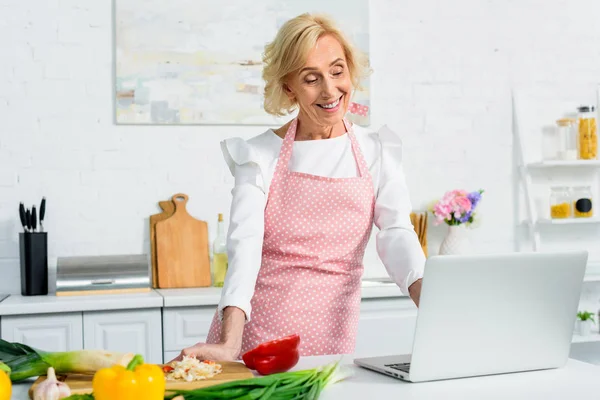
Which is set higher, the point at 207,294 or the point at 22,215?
the point at 22,215

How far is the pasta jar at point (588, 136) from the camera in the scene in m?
4.03

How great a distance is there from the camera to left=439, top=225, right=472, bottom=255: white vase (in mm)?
3842

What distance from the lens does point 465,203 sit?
149 inches

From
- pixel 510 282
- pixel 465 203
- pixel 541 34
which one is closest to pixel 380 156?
pixel 510 282

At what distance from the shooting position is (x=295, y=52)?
218 cm

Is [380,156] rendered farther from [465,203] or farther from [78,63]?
[78,63]

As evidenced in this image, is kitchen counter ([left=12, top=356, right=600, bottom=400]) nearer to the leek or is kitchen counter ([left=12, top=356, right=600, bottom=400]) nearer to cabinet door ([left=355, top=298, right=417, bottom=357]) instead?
the leek

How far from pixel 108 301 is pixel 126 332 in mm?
148

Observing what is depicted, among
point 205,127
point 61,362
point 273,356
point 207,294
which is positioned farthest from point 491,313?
point 205,127

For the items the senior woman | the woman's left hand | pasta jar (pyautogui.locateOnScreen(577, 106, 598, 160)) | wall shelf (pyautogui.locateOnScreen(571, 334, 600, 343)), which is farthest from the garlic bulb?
Result: pasta jar (pyautogui.locateOnScreen(577, 106, 598, 160))

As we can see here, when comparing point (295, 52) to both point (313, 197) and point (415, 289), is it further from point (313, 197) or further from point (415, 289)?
point (415, 289)

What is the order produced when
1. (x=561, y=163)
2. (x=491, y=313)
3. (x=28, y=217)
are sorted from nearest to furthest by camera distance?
(x=491, y=313)
(x=28, y=217)
(x=561, y=163)

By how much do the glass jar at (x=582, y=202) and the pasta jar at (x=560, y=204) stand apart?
0.03m

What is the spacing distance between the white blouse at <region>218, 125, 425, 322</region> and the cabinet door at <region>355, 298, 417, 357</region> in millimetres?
1185
